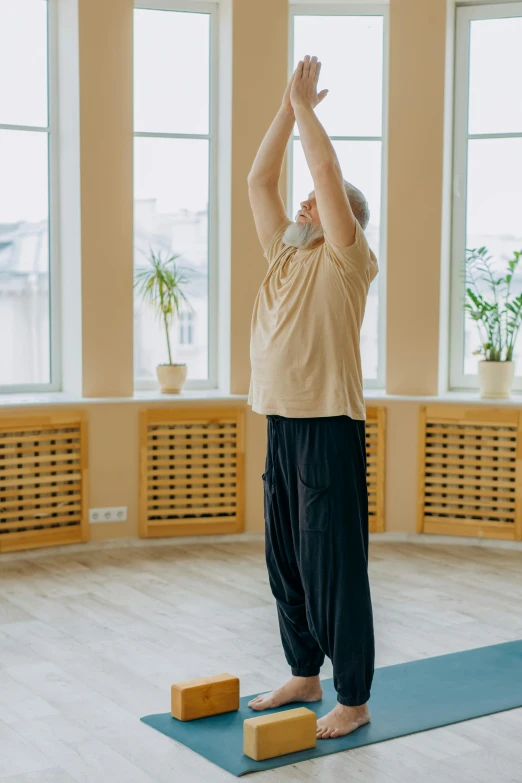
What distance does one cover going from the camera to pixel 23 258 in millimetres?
5527

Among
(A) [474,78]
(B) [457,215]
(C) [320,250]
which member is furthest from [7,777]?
(A) [474,78]

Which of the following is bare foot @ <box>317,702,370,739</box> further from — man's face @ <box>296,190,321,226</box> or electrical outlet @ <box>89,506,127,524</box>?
electrical outlet @ <box>89,506,127,524</box>

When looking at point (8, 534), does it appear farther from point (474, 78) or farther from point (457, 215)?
point (474, 78)

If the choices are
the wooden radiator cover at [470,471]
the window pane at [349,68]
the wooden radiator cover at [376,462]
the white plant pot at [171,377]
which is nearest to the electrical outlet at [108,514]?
the white plant pot at [171,377]

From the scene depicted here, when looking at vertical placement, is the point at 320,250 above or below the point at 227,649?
above

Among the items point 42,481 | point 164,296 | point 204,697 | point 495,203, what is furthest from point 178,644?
point 495,203

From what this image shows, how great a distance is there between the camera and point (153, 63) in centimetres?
565

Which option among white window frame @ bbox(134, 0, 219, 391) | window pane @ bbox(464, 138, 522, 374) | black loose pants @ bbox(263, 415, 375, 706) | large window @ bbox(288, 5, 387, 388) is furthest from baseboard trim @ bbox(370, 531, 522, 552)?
black loose pants @ bbox(263, 415, 375, 706)

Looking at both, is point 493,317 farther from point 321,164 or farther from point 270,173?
point 321,164

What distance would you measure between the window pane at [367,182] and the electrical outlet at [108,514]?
62.5 inches

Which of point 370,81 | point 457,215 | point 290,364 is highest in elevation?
point 370,81

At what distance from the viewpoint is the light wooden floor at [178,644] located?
8.84ft

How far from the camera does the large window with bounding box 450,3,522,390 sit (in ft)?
18.7

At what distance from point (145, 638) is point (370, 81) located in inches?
138
